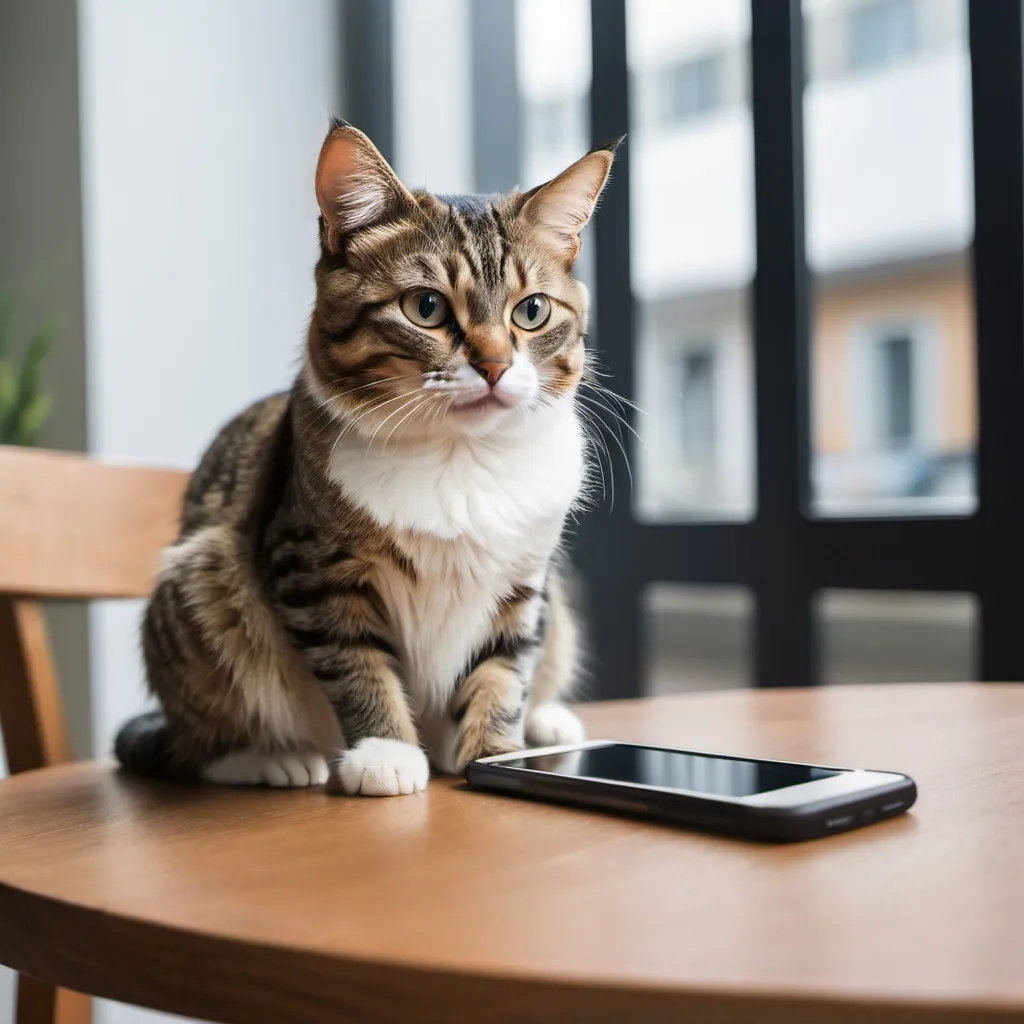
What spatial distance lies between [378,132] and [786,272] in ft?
3.71

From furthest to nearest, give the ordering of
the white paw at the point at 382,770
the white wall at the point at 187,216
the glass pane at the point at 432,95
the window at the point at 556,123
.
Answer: the window at the point at 556,123
the glass pane at the point at 432,95
the white wall at the point at 187,216
the white paw at the point at 382,770

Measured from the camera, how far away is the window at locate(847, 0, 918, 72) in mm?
5133

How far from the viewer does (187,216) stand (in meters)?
2.35

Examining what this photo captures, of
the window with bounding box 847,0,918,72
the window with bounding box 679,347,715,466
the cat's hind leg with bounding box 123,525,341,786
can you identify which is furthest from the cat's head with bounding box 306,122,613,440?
the window with bounding box 847,0,918,72

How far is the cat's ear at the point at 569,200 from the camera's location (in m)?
1.00

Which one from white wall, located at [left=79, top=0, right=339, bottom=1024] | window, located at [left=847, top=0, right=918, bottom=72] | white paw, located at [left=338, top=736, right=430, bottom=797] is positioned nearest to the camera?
white paw, located at [left=338, top=736, right=430, bottom=797]

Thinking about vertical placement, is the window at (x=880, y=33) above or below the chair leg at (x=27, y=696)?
above

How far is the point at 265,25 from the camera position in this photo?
2.46 m

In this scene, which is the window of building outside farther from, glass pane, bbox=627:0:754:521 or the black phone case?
the black phone case

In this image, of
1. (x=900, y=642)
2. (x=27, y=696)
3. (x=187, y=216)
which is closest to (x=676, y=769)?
(x=27, y=696)

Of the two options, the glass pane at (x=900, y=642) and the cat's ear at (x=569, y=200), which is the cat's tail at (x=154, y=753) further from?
the glass pane at (x=900, y=642)

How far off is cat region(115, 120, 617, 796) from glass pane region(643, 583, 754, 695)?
12.2 ft

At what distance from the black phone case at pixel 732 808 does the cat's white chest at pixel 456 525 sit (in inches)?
8.9

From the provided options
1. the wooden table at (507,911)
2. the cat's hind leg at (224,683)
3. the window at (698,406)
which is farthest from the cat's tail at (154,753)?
the window at (698,406)
